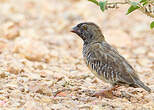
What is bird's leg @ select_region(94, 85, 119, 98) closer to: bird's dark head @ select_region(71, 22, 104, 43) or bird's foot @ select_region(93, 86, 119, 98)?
bird's foot @ select_region(93, 86, 119, 98)

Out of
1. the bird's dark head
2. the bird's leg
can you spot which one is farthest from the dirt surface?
the bird's dark head

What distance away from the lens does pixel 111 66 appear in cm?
683

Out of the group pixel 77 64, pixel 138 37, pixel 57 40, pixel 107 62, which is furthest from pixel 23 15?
pixel 107 62

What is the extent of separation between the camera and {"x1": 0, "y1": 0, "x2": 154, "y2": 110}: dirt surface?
6.45 meters

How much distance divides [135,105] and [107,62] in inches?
32.7

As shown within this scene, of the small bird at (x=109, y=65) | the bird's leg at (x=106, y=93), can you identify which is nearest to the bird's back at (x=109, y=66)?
the small bird at (x=109, y=65)

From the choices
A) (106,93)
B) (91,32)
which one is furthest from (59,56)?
(106,93)

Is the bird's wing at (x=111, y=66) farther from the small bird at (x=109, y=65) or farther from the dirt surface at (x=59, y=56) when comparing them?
the dirt surface at (x=59, y=56)

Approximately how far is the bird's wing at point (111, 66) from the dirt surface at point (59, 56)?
1.04 ft

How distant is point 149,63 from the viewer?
1050cm

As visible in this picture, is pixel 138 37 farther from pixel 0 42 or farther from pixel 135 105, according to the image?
pixel 135 105

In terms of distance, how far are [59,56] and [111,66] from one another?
149 inches

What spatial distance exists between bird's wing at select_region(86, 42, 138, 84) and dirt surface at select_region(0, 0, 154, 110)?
317 mm

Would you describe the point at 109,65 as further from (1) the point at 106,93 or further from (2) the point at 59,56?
(2) the point at 59,56
